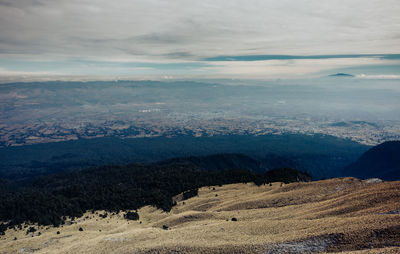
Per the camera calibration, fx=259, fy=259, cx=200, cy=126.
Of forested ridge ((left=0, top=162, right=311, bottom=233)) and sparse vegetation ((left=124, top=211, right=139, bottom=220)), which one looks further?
forested ridge ((left=0, top=162, right=311, bottom=233))

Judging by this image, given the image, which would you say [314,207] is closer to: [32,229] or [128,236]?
[128,236]

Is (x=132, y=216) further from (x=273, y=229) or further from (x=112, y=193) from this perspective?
(x=273, y=229)

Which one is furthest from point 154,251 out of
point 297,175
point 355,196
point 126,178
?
point 126,178

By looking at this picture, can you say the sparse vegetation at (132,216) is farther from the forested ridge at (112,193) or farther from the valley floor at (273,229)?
the forested ridge at (112,193)

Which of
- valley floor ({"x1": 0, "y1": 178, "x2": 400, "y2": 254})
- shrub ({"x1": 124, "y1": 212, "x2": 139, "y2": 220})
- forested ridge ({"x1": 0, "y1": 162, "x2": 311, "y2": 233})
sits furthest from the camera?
forested ridge ({"x1": 0, "y1": 162, "x2": 311, "y2": 233})

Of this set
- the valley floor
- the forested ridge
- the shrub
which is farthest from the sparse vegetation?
the forested ridge

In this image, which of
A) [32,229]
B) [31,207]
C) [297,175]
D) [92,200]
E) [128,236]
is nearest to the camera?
[128,236]

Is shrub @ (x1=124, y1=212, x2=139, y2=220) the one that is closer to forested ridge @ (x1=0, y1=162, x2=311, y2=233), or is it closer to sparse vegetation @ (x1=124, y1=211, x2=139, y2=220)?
sparse vegetation @ (x1=124, y1=211, x2=139, y2=220)
